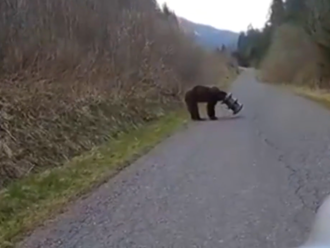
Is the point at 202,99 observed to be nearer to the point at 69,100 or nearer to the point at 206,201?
the point at 69,100

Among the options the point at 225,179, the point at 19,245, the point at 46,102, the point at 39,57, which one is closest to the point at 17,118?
the point at 46,102

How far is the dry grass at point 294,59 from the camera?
39000 mm

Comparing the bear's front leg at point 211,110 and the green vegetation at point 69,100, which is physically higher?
the green vegetation at point 69,100

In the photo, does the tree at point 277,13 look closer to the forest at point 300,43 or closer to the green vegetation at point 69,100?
the forest at point 300,43

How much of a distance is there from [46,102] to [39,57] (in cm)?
130

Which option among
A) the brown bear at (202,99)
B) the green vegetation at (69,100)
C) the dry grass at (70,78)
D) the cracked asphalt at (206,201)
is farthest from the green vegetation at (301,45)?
the cracked asphalt at (206,201)

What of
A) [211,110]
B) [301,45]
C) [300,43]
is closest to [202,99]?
[211,110]

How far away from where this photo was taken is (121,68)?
19188 mm

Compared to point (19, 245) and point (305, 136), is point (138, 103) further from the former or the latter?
point (19, 245)

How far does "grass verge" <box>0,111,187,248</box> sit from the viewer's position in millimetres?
6747

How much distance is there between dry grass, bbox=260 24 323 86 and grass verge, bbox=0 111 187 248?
85.4 feet

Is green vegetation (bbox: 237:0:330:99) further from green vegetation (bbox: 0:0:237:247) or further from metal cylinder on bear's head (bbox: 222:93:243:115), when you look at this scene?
green vegetation (bbox: 0:0:237:247)

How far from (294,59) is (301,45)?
132 inches

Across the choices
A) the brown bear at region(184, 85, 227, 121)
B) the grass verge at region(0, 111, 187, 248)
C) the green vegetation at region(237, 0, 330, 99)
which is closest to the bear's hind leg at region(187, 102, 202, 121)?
the brown bear at region(184, 85, 227, 121)
